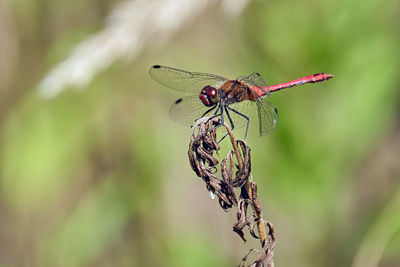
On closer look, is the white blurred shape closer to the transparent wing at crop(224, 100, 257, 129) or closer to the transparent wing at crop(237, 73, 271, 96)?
the transparent wing at crop(237, 73, 271, 96)

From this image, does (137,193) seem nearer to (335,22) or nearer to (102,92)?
(102,92)

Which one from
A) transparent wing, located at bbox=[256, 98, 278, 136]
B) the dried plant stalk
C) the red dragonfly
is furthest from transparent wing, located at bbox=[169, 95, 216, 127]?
the dried plant stalk

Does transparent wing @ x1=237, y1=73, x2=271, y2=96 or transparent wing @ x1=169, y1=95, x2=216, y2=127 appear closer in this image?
transparent wing @ x1=237, y1=73, x2=271, y2=96

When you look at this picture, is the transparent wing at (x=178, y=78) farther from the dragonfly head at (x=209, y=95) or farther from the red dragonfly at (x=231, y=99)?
the dragonfly head at (x=209, y=95)

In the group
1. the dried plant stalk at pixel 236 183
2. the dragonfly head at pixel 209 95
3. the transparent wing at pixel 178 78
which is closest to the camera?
the dried plant stalk at pixel 236 183

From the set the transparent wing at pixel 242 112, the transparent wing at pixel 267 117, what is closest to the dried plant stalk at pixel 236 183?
the transparent wing at pixel 267 117

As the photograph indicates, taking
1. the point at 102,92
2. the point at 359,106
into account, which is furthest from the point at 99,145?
the point at 359,106

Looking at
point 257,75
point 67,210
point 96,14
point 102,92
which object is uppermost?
point 96,14
